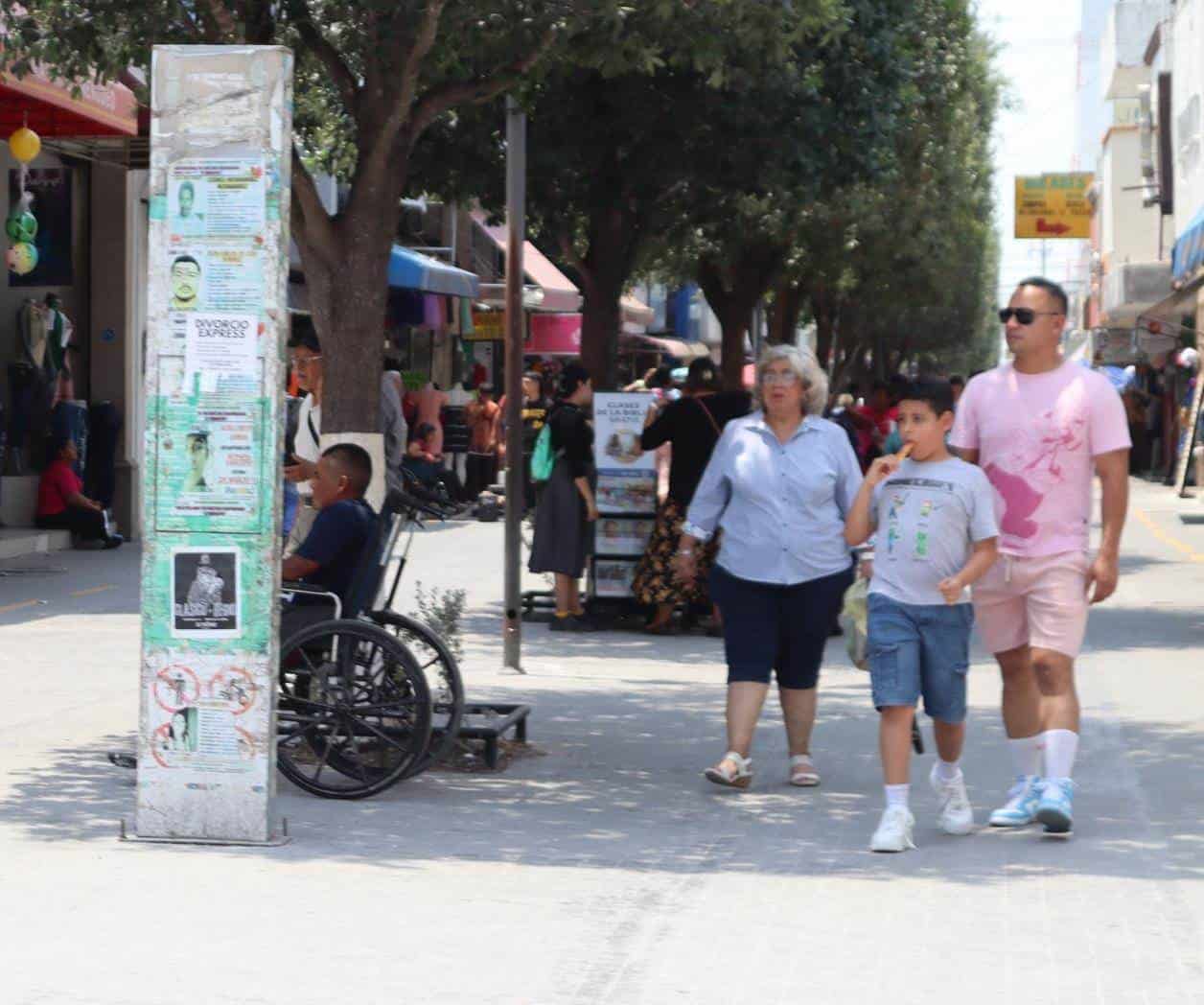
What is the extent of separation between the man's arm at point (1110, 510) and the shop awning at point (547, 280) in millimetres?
21097

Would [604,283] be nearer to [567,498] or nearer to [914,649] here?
[567,498]

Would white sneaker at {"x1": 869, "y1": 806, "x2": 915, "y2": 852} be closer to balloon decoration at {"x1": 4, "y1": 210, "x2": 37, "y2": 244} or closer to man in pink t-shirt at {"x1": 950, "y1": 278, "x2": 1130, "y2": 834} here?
man in pink t-shirt at {"x1": 950, "y1": 278, "x2": 1130, "y2": 834}

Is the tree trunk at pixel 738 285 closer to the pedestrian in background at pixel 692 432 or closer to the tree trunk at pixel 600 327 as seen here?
the tree trunk at pixel 600 327

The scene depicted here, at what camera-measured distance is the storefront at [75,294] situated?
19.2 meters

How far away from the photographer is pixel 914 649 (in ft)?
24.6

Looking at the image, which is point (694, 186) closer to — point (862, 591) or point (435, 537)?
point (435, 537)

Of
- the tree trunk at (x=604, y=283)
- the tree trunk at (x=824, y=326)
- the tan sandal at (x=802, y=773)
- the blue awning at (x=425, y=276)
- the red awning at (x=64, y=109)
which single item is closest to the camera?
the tan sandal at (x=802, y=773)

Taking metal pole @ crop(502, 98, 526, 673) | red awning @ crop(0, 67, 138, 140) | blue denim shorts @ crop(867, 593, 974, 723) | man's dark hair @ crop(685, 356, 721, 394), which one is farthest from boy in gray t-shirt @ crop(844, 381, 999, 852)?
red awning @ crop(0, 67, 138, 140)

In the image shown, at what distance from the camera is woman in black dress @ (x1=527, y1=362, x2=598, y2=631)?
14.6m

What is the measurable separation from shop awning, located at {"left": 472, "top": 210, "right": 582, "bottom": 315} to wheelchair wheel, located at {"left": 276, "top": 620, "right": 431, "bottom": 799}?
2032 cm

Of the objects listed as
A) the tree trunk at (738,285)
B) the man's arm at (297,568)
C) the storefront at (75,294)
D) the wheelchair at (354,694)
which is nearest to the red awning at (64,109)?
the storefront at (75,294)

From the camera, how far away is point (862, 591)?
8.03 meters

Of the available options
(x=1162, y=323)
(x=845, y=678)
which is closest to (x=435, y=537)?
(x=845, y=678)

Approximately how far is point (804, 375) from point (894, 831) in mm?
2035
